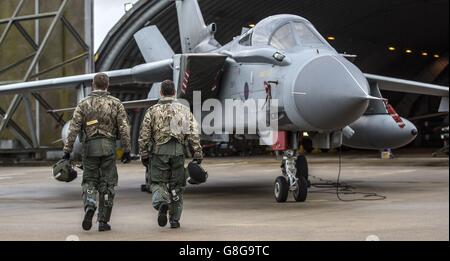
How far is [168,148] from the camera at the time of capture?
7762mm

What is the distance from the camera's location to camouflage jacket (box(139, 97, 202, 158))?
7809 mm

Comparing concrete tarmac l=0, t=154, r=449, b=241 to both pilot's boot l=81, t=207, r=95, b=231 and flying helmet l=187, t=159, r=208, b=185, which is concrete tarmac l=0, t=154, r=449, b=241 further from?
flying helmet l=187, t=159, r=208, b=185

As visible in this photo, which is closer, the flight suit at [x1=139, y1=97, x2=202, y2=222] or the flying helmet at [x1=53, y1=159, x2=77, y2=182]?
the flight suit at [x1=139, y1=97, x2=202, y2=222]

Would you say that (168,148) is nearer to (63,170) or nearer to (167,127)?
(167,127)

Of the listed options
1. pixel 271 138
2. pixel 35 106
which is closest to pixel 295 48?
pixel 271 138

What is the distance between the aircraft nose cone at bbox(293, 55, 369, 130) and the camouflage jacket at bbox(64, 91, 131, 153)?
9.39 feet

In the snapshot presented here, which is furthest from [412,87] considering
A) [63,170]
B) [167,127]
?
[63,170]

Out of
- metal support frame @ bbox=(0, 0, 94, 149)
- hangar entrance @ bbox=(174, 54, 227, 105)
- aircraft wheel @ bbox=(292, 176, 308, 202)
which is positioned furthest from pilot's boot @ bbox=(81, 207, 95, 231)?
metal support frame @ bbox=(0, 0, 94, 149)

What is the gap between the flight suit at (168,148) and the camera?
771 cm

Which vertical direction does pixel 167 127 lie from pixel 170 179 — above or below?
above

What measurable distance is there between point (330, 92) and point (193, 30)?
A: 240 inches

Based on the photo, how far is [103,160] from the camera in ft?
25.3
